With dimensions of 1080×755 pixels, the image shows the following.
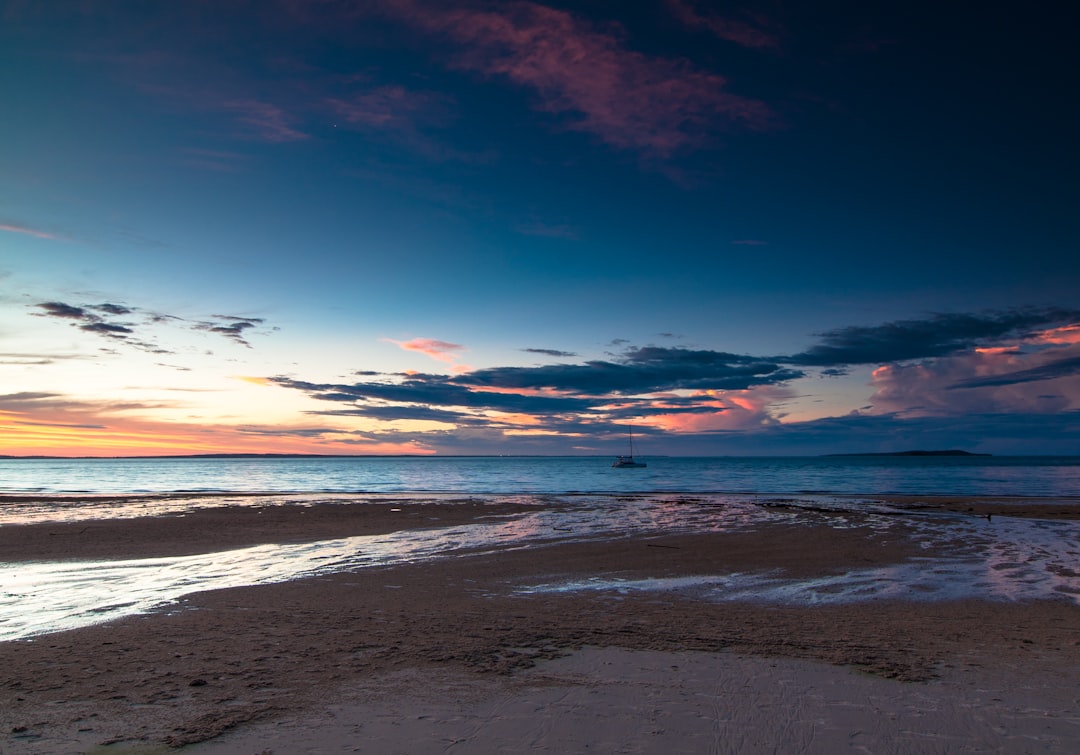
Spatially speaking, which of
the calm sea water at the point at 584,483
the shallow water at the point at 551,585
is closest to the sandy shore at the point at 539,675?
the shallow water at the point at 551,585

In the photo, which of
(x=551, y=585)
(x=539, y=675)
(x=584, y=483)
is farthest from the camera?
(x=584, y=483)

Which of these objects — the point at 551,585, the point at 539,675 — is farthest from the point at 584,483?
the point at 539,675

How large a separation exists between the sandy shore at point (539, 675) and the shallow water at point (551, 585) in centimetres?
100

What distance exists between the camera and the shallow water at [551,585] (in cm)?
1182

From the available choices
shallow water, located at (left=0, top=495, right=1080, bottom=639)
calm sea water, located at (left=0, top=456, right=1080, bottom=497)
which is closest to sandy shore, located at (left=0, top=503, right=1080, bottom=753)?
shallow water, located at (left=0, top=495, right=1080, bottom=639)

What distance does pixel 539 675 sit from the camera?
7.33 metres

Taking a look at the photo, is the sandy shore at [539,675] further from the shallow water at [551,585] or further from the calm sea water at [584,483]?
the calm sea water at [584,483]

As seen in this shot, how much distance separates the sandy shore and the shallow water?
100cm

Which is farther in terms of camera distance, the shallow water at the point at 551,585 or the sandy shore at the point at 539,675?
the shallow water at the point at 551,585

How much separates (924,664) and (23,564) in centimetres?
1962

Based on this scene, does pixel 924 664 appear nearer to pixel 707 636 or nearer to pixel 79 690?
pixel 707 636

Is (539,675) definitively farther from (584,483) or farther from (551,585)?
(584,483)

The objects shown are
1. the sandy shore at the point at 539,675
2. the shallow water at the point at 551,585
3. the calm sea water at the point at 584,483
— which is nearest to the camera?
the sandy shore at the point at 539,675

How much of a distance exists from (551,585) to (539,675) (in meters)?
6.07
